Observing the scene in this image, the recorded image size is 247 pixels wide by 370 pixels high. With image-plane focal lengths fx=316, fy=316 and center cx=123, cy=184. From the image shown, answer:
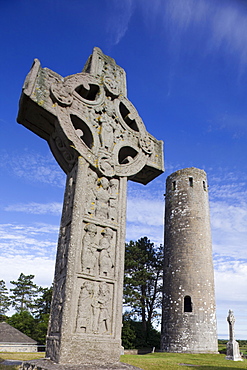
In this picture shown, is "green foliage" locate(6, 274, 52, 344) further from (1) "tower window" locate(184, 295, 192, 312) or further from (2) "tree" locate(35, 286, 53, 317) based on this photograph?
(1) "tower window" locate(184, 295, 192, 312)

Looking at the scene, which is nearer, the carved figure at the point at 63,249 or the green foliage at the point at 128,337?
the carved figure at the point at 63,249

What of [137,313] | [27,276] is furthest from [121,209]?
[27,276]

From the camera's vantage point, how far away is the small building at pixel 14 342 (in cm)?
1784

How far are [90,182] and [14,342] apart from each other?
55.6ft

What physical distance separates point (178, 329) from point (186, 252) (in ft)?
17.5

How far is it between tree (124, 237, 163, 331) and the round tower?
6.31 meters

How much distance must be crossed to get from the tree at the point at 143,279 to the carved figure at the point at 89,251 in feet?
83.1

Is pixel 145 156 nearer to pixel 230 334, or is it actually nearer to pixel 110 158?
pixel 110 158

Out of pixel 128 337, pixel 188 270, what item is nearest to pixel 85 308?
pixel 188 270

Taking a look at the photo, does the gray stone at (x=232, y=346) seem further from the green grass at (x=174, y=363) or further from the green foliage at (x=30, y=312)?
the green foliage at (x=30, y=312)

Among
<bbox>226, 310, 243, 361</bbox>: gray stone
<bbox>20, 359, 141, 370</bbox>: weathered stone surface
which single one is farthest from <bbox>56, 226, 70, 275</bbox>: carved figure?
<bbox>226, 310, 243, 361</bbox>: gray stone

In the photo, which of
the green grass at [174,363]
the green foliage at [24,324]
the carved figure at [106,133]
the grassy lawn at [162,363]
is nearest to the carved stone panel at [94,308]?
the carved figure at [106,133]

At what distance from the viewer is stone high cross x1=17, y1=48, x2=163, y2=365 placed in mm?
4594

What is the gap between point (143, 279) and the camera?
31.1m
